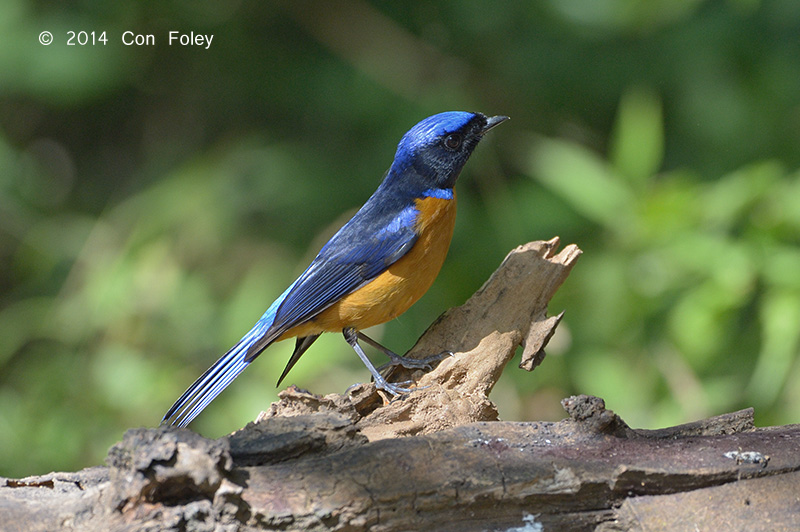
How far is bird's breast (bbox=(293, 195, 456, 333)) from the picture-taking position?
407cm

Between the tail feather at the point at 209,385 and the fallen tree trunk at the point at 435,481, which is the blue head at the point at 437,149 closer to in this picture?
the tail feather at the point at 209,385

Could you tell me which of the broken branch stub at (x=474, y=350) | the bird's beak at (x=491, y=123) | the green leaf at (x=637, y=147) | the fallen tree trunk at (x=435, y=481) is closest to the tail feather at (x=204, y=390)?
the broken branch stub at (x=474, y=350)

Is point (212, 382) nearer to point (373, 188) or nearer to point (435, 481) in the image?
point (435, 481)

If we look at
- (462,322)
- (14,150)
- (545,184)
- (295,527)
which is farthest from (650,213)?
(14,150)

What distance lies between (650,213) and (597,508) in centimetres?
266

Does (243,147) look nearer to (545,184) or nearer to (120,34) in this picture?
(120,34)

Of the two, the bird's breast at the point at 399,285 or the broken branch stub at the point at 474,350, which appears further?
the bird's breast at the point at 399,285

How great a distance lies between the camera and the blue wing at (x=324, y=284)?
3.95m

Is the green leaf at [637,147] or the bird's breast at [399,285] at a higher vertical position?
the green leaf at [637,147]

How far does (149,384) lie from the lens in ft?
16.9
